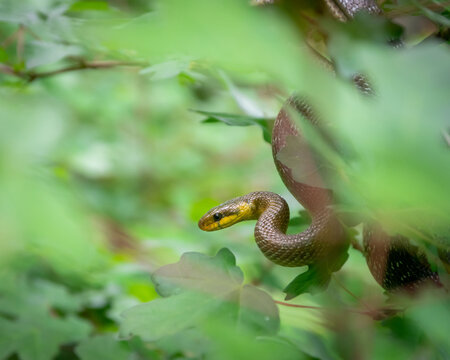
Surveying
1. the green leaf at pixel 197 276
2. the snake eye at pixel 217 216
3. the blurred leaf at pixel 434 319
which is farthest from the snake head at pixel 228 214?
the blurred leaf at pixel 434 319

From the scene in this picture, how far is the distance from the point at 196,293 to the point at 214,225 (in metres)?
0.73

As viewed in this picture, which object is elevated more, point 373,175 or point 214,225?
point 373,175

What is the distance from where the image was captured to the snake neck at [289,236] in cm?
88

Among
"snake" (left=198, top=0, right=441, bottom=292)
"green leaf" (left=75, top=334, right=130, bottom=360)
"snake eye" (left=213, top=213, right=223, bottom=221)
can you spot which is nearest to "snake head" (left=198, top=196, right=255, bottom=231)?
"snake eye" (left=213, top=213, right=223, bottom=221)

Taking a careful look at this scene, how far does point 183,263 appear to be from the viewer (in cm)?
75

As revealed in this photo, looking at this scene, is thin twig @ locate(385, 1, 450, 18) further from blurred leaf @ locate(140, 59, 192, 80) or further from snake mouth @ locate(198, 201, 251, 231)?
snake mouth @ locate(198, 201, 251, 231)

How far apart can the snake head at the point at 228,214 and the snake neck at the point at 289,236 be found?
0.02m

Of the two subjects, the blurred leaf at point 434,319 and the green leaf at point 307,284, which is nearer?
the blurred leaf at point 434,319

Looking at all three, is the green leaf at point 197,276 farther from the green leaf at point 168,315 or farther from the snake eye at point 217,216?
the snake eye at point 217,216

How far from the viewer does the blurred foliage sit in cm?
25

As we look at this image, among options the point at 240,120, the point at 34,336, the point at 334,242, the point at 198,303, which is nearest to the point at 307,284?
the point at 334,242

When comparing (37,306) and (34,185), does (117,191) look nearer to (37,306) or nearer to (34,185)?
(37,306)

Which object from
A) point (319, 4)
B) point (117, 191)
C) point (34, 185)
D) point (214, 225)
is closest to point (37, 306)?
point (214, 225)

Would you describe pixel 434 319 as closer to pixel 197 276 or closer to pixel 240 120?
pixel 197 276
